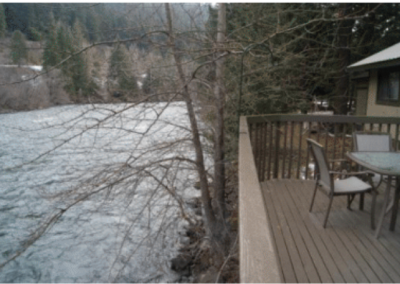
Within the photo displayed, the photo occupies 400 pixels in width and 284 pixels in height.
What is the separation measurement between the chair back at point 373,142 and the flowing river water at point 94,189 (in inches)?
111

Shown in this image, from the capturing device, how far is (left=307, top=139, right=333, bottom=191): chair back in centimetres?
264

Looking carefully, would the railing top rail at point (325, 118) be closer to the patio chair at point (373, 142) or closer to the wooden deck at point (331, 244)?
the patio chair at point (373, 142)

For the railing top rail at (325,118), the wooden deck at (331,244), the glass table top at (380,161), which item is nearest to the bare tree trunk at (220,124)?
the railing top rail at (325,118)

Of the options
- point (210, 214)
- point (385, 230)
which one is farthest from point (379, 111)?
point (385, 230)

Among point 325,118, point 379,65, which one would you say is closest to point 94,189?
point 325,118

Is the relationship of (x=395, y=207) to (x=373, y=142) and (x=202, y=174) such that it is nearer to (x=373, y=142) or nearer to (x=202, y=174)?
(x=373, y=142)

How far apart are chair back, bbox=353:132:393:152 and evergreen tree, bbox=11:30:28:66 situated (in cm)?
435

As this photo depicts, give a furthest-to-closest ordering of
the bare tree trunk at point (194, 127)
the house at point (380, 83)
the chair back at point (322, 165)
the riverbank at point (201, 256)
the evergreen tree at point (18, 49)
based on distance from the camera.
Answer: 1. the house at point (380, 83)
2. the riverbank at point (201, 256)
3. the bare tree trunk at point (194, 127)
4. the evergreen tree at point (18, 49)
5. the chair back at point (322, 165)

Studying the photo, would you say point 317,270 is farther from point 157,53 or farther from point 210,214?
point 157,53

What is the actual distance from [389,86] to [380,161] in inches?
289

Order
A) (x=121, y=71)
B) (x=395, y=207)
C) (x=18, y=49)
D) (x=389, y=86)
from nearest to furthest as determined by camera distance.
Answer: (x=395, y=207) → (x=18, y=49) → (x=121, y=71) → (x=389, y=86)

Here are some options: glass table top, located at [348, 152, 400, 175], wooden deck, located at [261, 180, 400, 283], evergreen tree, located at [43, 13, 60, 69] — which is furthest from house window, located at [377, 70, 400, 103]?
evergreen tree, located at [43, 13, 60, 69]

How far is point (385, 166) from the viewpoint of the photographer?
2.48 meters

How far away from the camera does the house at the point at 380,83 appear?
7805 millimetres
